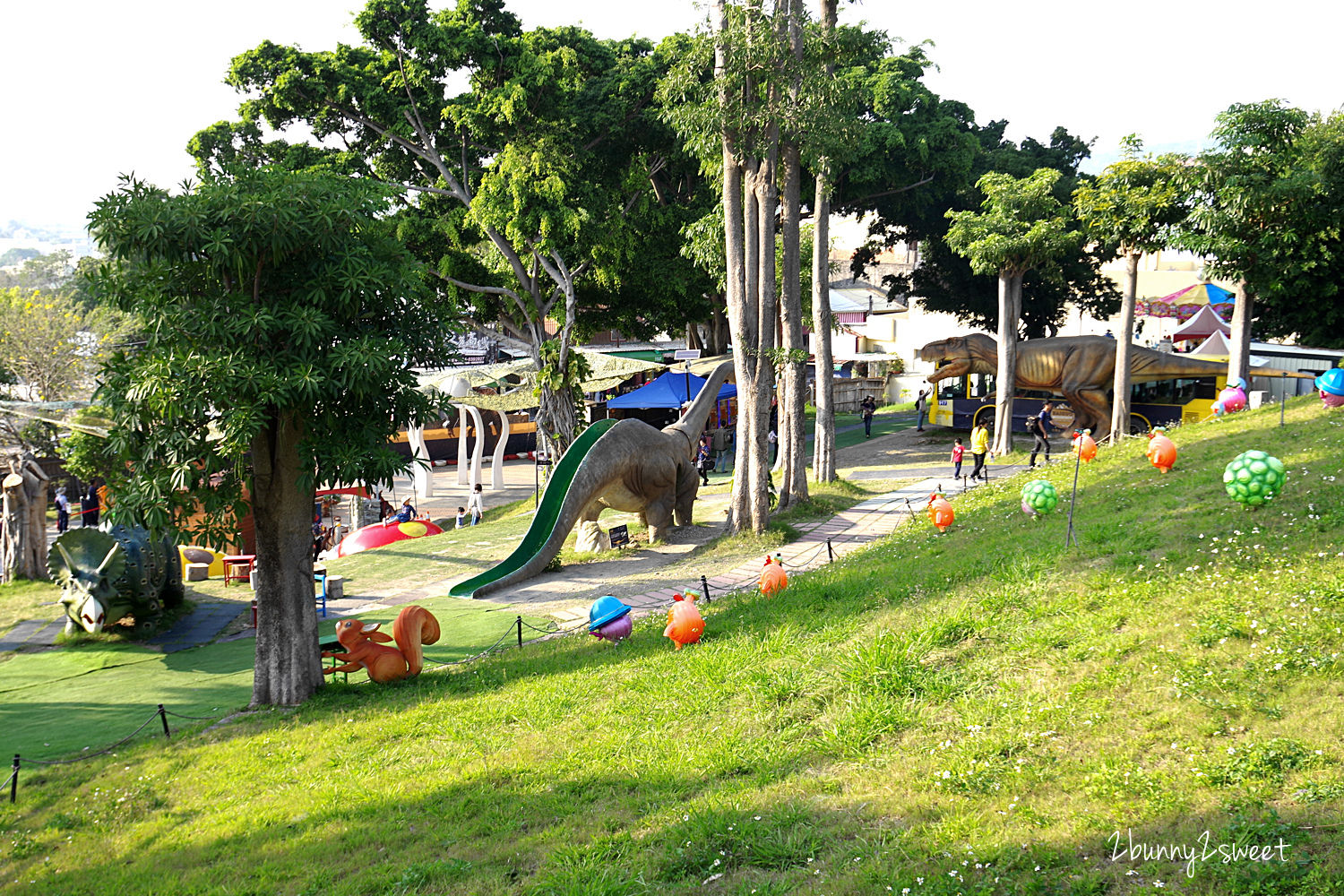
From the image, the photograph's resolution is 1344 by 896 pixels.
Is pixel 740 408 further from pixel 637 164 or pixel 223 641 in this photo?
pixel 637 164

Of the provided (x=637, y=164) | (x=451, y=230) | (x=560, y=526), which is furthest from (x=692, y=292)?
(x=560, y=526)

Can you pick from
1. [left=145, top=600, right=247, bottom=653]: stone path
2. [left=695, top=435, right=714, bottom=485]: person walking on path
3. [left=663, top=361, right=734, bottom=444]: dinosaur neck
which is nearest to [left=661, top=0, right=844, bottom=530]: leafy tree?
[left=663, top=361, right=734, bottom=444]: dinosaur neck

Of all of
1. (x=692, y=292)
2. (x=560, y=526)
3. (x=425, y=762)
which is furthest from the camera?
(x=692, y=292)

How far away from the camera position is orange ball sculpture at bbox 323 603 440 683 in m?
11.0

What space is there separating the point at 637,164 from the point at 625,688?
71.9 ft

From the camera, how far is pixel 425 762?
8.06 metres

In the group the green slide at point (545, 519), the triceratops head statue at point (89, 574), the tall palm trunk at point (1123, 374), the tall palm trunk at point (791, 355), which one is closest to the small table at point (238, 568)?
the triceratops head statue at point (89, 574)

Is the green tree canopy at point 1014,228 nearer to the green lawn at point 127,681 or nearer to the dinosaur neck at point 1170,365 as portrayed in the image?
the dinosaur neck at point 1170,365

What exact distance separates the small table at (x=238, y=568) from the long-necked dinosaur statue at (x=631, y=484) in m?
6.42

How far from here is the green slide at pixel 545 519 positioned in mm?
15578

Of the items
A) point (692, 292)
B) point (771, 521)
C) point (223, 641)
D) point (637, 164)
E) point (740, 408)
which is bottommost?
point (223, 641)

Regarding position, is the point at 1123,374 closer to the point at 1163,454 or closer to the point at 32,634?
the point at 1163,454

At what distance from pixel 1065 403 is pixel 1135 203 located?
10.5 metres

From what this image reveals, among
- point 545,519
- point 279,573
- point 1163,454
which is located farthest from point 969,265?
point 279,573
